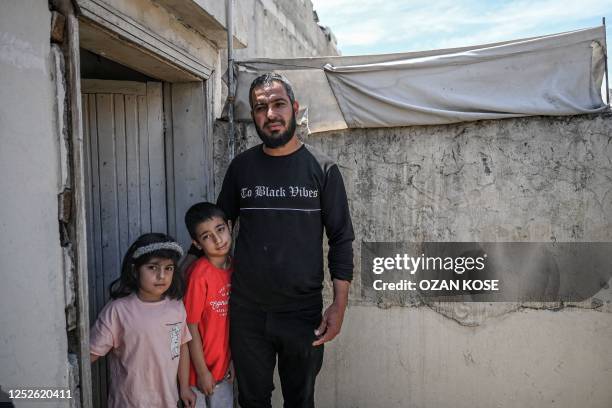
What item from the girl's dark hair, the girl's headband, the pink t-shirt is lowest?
the pink t-shirt

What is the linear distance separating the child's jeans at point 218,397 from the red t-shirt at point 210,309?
0.05 metres

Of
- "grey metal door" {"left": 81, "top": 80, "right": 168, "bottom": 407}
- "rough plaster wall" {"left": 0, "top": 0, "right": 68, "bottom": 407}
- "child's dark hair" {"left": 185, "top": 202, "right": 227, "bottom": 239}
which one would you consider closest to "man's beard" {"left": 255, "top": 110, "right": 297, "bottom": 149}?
"child's dark hair" {"left": 185, "top": 202, "right": 227, "bottom": 239}

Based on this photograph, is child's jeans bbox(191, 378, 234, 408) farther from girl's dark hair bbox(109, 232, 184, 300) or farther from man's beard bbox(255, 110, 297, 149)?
man's beard bbox(255, 110, 297, 149)

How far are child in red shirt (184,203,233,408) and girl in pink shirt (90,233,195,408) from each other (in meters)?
0.06

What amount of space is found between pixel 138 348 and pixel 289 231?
0.89 m

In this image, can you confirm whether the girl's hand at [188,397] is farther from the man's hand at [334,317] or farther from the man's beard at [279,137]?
the man's beard at [279,137]

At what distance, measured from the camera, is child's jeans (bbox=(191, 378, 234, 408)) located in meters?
2.38

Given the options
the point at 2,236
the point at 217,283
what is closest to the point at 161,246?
the point at 217,283

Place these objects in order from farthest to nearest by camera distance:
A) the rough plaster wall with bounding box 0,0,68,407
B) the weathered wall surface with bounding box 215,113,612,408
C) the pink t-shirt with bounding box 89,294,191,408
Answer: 1. the weathered wall surface with bounding box 215,113,612,408
2. the pink t-shirt with bounding box 89,294,191,408
3. the rough plaster wall with bounding box 0,0,68,407

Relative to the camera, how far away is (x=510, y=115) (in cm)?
288

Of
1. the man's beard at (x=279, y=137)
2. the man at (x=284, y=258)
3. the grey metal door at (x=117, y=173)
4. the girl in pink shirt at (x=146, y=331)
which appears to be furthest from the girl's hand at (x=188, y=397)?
the man's beard at (x=279, y=137)

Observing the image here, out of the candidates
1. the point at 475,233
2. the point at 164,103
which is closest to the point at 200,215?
the point at 164,103

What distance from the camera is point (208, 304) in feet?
7.64

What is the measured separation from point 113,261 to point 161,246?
0.98m
